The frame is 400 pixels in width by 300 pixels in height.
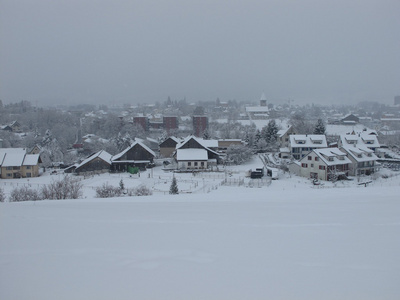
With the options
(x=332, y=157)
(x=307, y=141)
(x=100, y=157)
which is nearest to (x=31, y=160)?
(x=100, y=157)

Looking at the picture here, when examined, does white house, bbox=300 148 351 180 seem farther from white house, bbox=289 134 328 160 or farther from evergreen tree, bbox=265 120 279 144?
evergreen tree, bbox=265 120 279 144

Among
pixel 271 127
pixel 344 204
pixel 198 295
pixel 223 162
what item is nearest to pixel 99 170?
pixel 223 162

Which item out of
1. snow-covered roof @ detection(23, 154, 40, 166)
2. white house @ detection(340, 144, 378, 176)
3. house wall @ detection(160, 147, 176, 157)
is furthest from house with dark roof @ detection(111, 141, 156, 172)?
white house @ detection(340, 144, 378, 176)

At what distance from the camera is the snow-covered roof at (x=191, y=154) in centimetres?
2047

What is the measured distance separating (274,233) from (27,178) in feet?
62.8

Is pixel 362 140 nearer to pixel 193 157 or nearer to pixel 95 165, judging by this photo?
pixel 193 157

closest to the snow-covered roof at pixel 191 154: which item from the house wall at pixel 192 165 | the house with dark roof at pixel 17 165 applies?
the house wall at pixel 192 165

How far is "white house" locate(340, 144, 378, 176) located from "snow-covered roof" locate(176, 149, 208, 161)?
8.59 m

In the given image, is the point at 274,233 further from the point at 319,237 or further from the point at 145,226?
the point at 145,226

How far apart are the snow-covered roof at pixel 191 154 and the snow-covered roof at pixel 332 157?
7020 millimetres

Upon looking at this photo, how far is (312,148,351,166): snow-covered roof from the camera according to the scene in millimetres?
17000

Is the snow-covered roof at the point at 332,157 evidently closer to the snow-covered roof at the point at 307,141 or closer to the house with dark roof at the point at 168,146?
the snow-covered roof at the point at 307,141

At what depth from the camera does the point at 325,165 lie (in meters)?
16.8

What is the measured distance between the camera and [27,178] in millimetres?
18469
